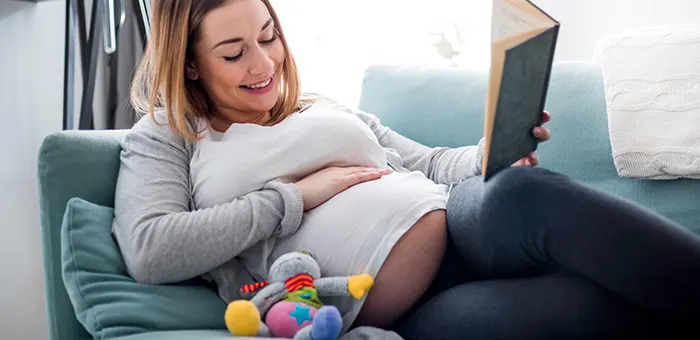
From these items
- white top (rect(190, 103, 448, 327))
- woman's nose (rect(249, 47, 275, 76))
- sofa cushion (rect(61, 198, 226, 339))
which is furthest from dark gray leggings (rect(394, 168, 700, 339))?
woman's nose (rect(249, 47, 275, 76))

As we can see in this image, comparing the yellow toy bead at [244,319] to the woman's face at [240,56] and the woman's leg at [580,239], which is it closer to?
the woman's leg at [580,239]

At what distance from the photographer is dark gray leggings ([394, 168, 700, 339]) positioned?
0.85 m

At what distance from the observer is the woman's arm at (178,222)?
1126 mm

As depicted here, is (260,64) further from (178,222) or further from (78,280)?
(78,280)

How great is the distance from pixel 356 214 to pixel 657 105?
2.27ft

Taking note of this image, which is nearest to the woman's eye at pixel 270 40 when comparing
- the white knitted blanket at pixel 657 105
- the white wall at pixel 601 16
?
the white knitted blanket at pixel 657 105

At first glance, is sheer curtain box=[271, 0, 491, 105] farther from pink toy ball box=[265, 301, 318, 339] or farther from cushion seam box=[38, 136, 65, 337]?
pink toy ball box=[265, 301, 318, 339]

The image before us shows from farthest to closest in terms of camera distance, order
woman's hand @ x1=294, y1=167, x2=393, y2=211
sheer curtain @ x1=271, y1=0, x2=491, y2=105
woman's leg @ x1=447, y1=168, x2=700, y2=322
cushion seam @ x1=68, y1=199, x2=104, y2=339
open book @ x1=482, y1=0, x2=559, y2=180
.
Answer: sheer curtain @ x1=271, y1=0, x2=491, y2=105 < woman's hand @ x1=294, y1=167, x2=393, y2=211 < cushion seam @ x1=68, y1=199, x2=104, y2=339 < open book @ x1=482, y1=0, x2=559, y2=180 < woman's leg @ x1=447, y1=168, x2=700, y2=322

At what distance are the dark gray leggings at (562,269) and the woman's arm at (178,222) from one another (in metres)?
0.30

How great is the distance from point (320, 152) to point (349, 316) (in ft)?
1.08

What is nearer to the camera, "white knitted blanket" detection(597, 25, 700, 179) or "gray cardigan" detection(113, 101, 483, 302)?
"gray cardigan" detection(113, 101, 483, 302)

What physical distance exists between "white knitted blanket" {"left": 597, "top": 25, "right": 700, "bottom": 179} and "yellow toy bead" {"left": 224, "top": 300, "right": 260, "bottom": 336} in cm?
83

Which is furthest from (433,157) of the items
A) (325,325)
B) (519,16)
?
(325,325)

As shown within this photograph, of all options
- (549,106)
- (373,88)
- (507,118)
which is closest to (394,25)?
(373,88)
